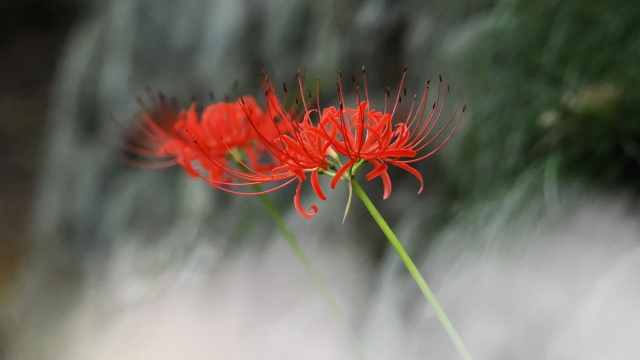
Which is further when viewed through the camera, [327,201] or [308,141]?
[327,201]

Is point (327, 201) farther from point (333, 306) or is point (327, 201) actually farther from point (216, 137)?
point (216, 137)

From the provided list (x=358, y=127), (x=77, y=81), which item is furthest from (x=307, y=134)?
(x=77, y=81)

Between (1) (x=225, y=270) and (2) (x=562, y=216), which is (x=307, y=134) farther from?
(1) (x=225, y=270)

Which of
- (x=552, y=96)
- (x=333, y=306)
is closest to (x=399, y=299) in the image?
(x=333, y=306)

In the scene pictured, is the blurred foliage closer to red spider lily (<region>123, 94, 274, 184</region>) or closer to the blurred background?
the blurred background

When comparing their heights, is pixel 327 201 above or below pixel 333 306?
above

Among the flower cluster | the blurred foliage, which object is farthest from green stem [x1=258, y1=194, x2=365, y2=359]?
the blurred foliage
